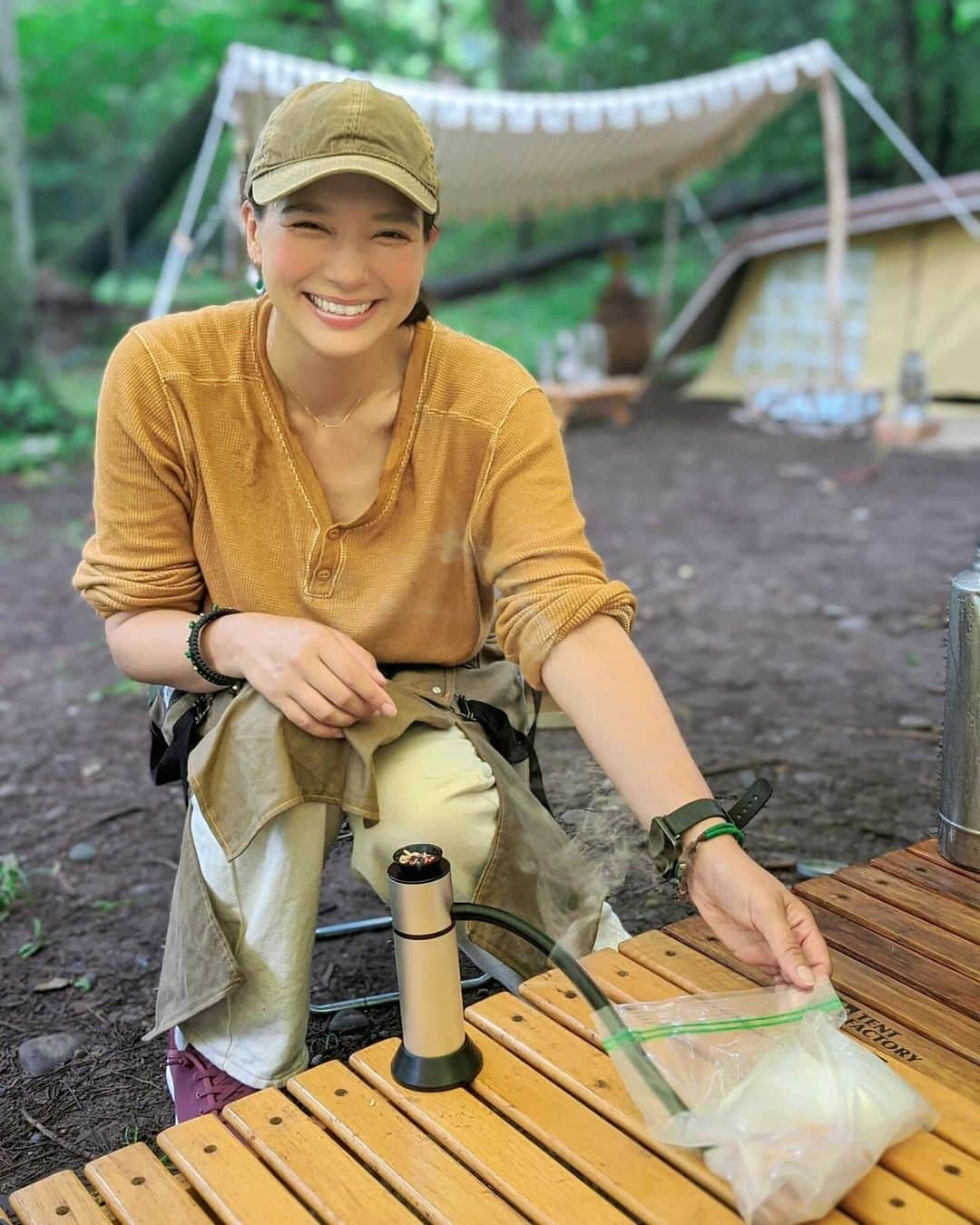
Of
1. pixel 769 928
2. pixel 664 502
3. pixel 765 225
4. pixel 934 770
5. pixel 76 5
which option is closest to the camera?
pixel 769 928

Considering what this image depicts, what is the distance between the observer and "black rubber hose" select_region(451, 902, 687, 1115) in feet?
4.09

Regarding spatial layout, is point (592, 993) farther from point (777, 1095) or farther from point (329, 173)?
point (329, 173)

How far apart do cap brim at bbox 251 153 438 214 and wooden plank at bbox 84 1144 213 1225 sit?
1081mm

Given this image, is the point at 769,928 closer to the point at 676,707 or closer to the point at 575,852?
the point at 575,852

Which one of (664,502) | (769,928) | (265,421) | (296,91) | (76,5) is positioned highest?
(76,5)

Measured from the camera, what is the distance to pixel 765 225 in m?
9.29

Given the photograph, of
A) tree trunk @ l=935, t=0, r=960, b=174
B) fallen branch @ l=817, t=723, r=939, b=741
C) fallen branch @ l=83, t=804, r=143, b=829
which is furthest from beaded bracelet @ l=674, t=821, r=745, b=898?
tree trunk @ l=935, t=0, r=960, b=174

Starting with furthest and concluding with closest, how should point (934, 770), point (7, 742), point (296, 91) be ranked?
point (7, 742) → point (934, 770) → point (296, 91)

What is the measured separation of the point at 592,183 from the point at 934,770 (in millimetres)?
7658

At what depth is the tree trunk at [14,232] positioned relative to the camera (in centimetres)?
824

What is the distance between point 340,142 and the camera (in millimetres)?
1489

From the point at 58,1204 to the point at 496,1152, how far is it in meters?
0.42

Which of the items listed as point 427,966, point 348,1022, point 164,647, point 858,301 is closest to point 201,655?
point 164,647

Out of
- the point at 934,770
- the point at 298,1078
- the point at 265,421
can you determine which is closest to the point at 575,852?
the point at 298,1078
